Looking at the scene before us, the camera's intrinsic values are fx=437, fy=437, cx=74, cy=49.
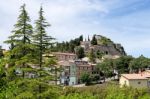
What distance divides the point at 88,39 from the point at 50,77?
129m

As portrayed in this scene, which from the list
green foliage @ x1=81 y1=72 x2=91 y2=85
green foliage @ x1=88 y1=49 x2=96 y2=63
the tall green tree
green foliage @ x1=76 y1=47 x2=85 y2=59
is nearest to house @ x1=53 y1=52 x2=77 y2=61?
green foliage @ x1=88 y1=49 x2=96 y2=63

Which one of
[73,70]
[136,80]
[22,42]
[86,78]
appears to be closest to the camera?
[22,42]

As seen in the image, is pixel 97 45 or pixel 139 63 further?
pixel 97 45

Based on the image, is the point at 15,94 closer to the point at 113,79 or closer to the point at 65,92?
the point at 65,92

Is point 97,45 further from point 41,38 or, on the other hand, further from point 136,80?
point 41,38

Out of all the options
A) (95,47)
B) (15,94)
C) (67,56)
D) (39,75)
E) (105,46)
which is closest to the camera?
(15,94)

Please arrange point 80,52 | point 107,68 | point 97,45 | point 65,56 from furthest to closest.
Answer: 1. point 97,45
2. point 80,52
3. point 65,56
4. point 107,68

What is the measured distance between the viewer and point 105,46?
158 m

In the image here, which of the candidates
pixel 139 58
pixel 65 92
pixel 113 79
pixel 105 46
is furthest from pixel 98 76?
pixel 105 46

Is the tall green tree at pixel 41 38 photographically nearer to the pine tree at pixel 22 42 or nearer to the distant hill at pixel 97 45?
the pine tree at pixel 22 42

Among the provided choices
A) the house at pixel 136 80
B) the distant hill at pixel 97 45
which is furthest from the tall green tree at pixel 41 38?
the distant hill at pixel 97 45

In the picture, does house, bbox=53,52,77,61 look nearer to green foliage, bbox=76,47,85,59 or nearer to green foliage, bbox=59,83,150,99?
green foliage, bbox=76,47,85,59

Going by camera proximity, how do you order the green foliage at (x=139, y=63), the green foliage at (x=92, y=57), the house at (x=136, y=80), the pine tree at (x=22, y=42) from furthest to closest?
1. the green foliage at (x=92, y=57)
2. the green foliage at (x=139, y=63)
3. the house at (x=136, y=80)
4. the pine tree at (x=22, y=42)

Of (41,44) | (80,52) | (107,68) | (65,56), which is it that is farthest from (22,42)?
(80,52)
